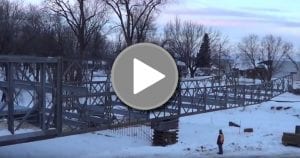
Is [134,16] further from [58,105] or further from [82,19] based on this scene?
[58,105]

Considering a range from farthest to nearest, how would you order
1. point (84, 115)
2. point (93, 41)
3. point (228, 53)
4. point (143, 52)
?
point (228, 53), point (93, 41), point (84, 115), point (143, 52)

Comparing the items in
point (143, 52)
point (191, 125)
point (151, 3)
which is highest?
point (151, 3)

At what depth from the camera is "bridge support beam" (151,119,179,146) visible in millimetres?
32844

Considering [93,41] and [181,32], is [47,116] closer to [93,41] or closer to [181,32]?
[93,41]

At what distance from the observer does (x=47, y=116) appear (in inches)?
851

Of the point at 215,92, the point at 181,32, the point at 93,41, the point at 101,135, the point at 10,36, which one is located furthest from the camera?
the point at 181,32

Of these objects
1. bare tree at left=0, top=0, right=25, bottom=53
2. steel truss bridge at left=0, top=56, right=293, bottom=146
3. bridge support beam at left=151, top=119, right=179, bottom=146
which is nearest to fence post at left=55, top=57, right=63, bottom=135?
steel truss bridge at left=0, top=56, right=293, bottom=146

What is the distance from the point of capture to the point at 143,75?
12.6m

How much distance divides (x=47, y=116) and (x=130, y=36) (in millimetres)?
45141

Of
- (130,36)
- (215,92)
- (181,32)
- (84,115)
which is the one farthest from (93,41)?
(84,115)
